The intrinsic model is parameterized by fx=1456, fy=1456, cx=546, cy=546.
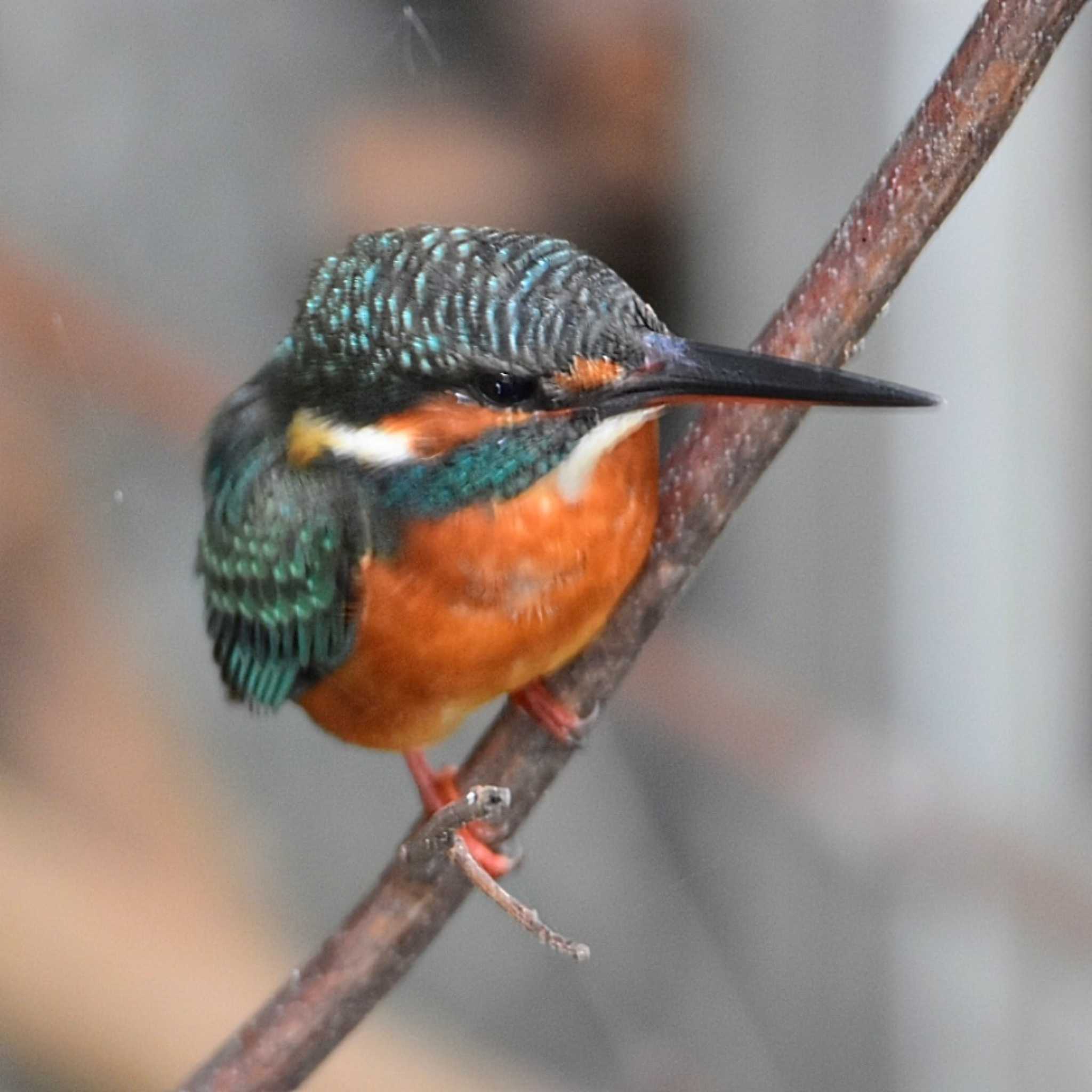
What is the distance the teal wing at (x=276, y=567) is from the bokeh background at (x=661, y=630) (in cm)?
34

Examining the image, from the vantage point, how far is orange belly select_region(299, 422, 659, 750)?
2.13 feet

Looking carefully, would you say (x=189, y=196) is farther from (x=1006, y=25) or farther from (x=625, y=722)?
(x=1006, y=25)

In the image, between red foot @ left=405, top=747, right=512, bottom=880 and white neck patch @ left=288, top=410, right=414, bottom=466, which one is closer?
white neck patch @ left=288, top=410, right=414, bottom=466

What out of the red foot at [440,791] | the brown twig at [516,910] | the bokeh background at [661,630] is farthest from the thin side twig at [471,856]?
the bokeh background at [661,630]

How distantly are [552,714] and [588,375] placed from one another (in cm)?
20

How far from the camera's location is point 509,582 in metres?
0.66

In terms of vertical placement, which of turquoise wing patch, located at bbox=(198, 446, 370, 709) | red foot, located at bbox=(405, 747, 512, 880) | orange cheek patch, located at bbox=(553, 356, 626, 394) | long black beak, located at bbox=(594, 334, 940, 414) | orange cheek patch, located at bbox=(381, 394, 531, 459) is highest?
long black beak, located at bbox=(594, 334, 940, 414)

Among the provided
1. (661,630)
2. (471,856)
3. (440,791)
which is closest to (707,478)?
(471,856)

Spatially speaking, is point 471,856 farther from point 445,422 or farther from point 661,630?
point 661,630

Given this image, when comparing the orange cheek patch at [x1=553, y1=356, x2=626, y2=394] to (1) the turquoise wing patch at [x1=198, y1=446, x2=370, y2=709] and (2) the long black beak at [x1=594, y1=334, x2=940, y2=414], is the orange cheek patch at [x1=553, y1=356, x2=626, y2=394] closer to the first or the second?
(2) the long black beak at [x1=594, y1=334, x2=940, y2=414]

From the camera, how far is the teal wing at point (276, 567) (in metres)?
0.68

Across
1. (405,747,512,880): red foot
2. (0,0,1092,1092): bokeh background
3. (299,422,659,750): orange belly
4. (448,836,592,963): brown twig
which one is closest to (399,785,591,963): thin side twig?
(448,836,592,963): brown twig

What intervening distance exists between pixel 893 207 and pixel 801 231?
78 centimetres

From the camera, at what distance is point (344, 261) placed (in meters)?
0.64
